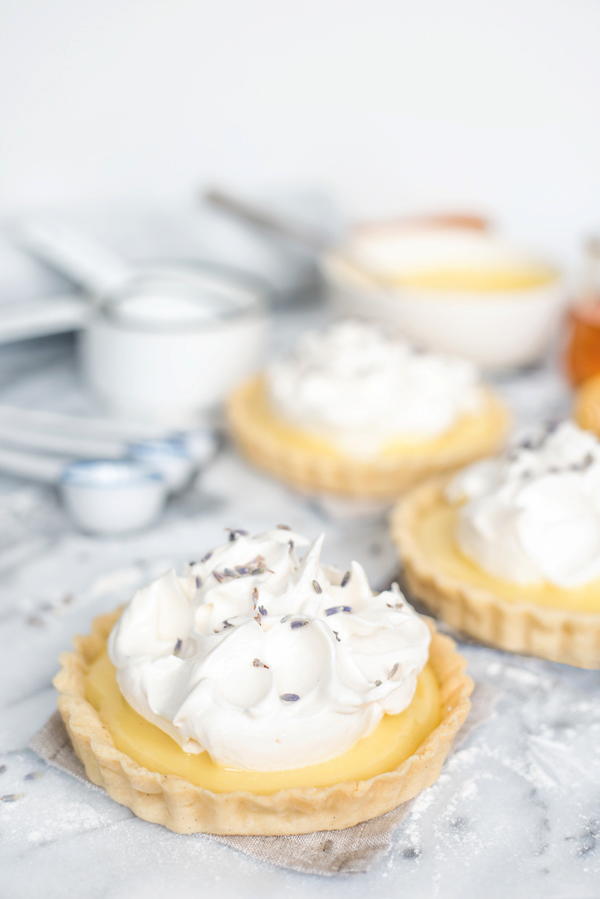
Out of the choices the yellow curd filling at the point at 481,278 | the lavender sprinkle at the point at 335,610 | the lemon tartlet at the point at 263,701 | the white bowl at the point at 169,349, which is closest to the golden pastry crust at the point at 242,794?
the lemon tartlet at the point at 263,701

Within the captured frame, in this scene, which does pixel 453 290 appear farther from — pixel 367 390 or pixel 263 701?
pixel 263 701

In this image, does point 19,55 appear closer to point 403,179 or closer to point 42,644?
point 403,179

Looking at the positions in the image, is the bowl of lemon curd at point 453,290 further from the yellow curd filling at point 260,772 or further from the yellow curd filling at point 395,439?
the yellow curd filling at point 260,772

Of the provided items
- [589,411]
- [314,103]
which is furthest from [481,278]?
[314,103]

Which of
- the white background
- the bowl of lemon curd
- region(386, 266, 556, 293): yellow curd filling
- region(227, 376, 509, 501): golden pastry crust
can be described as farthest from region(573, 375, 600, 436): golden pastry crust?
the white background

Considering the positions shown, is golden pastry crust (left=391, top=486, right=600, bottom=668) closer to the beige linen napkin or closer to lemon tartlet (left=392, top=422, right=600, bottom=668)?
lemon tartlet (left=392, top=422, right=600, bottom=668)
